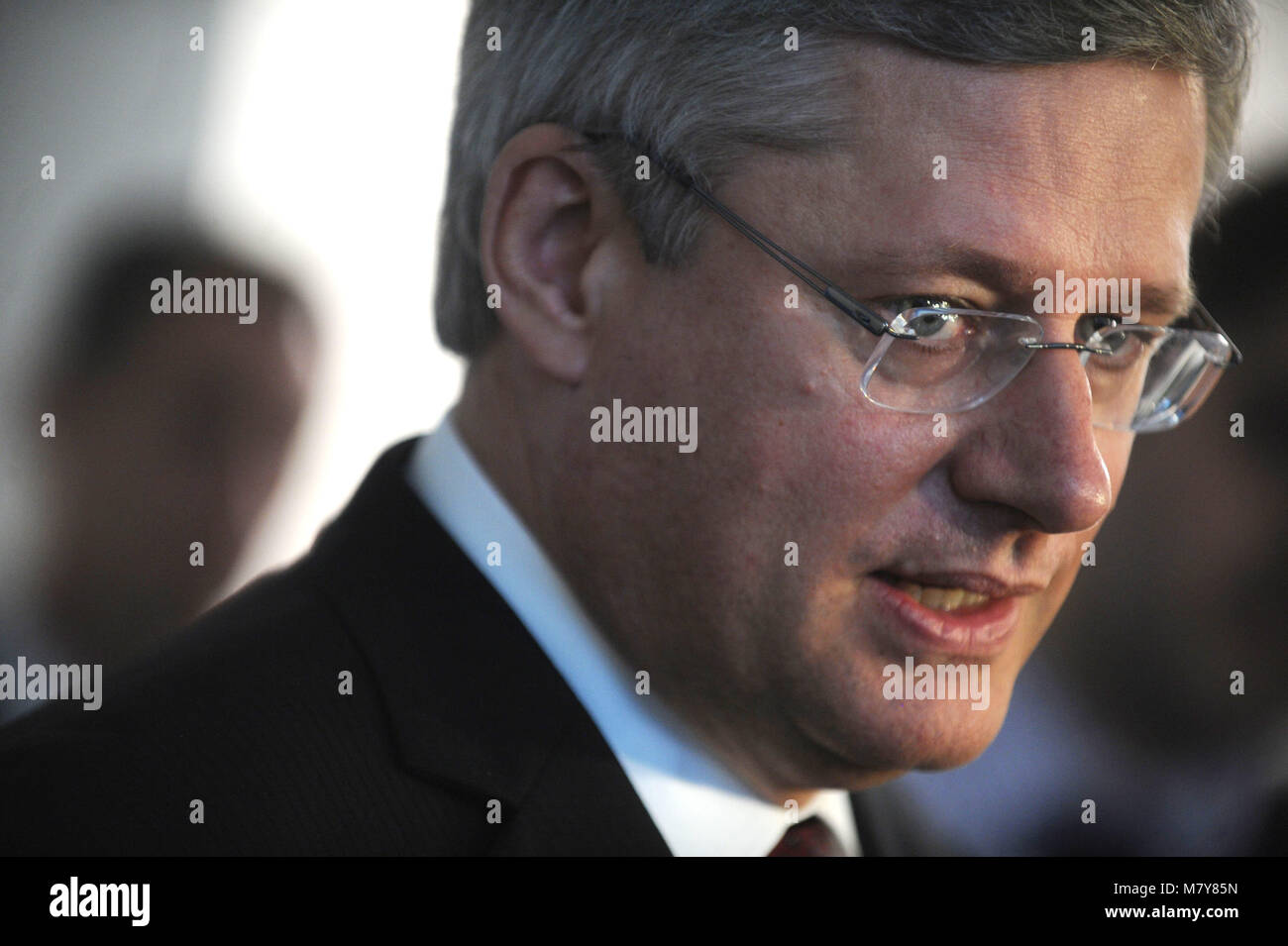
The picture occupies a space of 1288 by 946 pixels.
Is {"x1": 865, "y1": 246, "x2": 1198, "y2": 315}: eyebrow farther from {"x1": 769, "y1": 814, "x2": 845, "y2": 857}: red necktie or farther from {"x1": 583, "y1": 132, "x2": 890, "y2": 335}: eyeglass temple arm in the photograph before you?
{"x1": 769, "y1": 814, "x2": 845, "y2": 857}: red necktie

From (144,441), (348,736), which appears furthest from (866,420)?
(144,441)

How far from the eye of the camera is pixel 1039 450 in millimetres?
1187

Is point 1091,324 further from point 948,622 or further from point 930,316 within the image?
point 948,622

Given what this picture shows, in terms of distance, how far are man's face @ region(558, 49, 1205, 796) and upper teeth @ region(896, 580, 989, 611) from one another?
0.01 m

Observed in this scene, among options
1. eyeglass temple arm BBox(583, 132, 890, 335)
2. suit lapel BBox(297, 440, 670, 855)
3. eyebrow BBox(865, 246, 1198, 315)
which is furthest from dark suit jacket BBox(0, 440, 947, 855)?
eyebrow BBox(865, 246, 1198, 315)

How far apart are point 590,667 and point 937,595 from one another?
39cm

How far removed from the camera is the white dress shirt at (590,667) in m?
1.26

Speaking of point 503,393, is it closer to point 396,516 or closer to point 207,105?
point 396,516

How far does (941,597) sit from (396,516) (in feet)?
1.98

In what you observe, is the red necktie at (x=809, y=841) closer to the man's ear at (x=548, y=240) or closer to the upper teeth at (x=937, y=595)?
the upper teeth at (x=937, y=595)

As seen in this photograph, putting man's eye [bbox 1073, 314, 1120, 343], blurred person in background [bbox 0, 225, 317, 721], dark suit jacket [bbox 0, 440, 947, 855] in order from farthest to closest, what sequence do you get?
blurred person in background [bbox 0, 225, 317, 721], man's eye [bbox 1073, 314, 1120, 343], dark suit jacket [bbox 0, 440, 947, 855]

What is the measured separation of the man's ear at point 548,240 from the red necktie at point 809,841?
0.62 m

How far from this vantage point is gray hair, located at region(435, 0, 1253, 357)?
1149mm

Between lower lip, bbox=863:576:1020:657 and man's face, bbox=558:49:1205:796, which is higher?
man's face, bbox=558:49:1205:796
